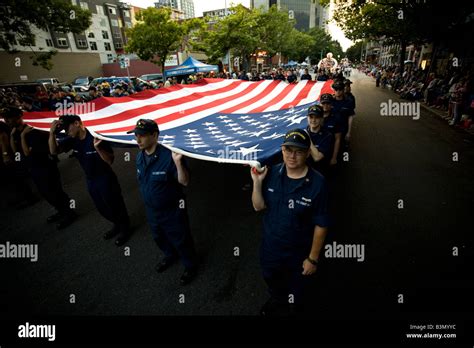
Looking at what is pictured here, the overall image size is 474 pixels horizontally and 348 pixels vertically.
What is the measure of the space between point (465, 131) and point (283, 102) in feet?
24.3

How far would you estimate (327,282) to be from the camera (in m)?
2.88

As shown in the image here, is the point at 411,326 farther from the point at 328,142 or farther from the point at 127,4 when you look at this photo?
the point at 127,4

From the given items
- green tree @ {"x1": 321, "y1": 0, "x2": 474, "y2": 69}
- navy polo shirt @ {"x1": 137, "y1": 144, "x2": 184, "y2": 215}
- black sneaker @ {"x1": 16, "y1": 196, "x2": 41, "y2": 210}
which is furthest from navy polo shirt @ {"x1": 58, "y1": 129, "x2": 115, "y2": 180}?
green tree @ {"x1": 321, "y1": 0, "x2": 474, "y2": 69}

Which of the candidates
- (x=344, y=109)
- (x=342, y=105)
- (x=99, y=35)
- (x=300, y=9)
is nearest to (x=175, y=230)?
(x=344, y=109)

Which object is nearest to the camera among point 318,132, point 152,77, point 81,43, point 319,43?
point 318,132

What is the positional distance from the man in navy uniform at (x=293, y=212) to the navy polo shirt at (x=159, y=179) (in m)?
1.06

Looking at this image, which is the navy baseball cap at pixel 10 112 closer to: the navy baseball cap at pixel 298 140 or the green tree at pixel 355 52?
the navy baseball cap at pixel 298 140

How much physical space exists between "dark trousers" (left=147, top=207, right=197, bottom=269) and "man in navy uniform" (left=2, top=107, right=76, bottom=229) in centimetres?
258

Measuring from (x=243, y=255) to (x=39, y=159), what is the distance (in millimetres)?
3892

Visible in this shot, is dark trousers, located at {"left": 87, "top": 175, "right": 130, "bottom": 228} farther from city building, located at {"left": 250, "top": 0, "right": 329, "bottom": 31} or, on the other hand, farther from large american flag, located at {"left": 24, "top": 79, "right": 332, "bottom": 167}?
city building, located at {"left": 250, "top": 0, "right": 329, "bottom": 31}

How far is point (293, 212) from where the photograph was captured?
196cm

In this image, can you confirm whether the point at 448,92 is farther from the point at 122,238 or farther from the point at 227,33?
the point at 227,33

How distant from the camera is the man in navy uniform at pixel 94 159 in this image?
3338 mm

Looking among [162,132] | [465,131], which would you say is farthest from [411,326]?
[465,131]
